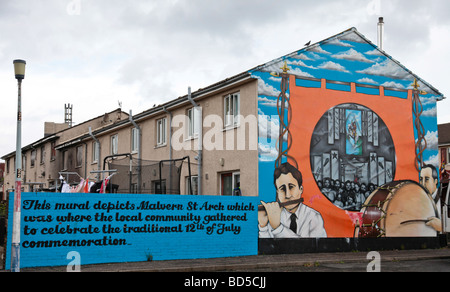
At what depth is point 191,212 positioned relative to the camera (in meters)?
15.6

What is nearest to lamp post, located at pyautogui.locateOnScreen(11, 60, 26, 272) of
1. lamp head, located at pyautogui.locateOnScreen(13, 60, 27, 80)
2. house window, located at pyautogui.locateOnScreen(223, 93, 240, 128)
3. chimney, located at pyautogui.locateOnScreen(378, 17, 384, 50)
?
lamp head, located at pyautogui.locateOnScreen(13, 60, 27, 80)

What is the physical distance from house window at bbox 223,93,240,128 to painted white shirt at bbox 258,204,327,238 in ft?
11.1

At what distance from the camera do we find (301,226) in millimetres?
17406

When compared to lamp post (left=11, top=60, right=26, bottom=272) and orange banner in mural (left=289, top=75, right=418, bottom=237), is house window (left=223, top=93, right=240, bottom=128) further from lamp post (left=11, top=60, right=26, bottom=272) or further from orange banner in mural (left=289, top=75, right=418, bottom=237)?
lamp post (left=11, top=60, right=26, bottom=272)

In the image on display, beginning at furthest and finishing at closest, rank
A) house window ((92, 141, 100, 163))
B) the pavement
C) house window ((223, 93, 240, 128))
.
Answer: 1. house window ((92, 141, 100, 163))
2. house window ((223, 93, 240, 128))
3. the pavement

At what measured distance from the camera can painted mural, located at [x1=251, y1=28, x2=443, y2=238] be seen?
56.6 ft

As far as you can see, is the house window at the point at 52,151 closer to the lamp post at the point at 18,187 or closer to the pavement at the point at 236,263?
the pavement at the point at 236,263

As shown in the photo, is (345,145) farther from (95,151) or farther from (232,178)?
(95,151)

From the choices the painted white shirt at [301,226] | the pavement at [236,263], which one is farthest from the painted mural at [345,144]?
the pavement at [236,263]

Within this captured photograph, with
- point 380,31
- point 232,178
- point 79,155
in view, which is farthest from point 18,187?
point 79,155

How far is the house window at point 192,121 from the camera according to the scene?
65.5 ft

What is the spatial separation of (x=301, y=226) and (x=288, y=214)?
0.63 metres

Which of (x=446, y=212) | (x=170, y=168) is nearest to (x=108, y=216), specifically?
(x=170, y=168)
